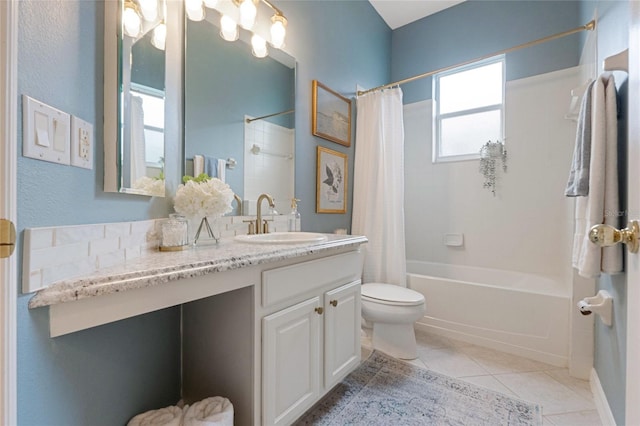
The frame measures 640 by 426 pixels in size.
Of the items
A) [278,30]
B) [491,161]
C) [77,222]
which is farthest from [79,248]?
[491,161]

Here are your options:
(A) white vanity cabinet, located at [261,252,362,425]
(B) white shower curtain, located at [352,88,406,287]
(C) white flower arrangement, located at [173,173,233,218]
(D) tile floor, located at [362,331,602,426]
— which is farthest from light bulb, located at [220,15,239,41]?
(D) tile floor, located at [362,331,602,426]

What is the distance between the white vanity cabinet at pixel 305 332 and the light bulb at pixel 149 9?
1.05 meters

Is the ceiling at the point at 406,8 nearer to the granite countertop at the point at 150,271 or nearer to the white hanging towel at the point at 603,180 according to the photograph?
the white hanging towel at the point at 603,180

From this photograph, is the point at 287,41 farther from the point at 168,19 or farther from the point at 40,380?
the point at 40,380

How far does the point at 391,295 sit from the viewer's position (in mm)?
1970

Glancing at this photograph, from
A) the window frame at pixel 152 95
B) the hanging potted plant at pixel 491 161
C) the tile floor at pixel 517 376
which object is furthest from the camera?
the hanging potted plant at pixel 491 161

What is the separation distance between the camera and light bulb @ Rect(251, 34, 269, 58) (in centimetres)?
161

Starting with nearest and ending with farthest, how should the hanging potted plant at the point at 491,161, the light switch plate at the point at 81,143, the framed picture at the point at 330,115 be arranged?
the light switch plate at the point at 81,143
the framed picture at the point at 330,115
the hanging potted plant at the point at 491,161

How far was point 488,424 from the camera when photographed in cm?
133

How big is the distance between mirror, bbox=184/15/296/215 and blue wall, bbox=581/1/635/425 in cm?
161

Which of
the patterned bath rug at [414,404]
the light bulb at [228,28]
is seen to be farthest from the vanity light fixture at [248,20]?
the patterned bath rug at [414,404]

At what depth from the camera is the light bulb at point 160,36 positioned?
111cm

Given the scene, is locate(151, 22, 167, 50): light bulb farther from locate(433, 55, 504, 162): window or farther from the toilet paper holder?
locate(433, 55, 504, 162): window

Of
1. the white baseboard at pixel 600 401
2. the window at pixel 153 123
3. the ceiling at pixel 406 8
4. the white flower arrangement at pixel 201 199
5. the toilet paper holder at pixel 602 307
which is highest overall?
the ceiling at pixel 406 8
